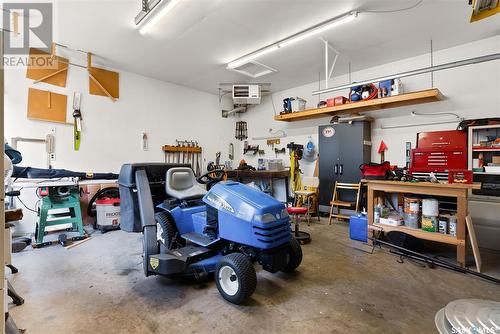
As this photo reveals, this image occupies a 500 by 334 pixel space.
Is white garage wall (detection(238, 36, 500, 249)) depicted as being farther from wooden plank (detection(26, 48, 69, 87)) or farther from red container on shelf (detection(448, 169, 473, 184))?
wooden plank (detection(26, 48, 69, 87))

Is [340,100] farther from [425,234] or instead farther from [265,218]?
[265,218]

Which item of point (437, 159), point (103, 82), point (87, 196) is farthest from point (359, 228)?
point (103, 82)

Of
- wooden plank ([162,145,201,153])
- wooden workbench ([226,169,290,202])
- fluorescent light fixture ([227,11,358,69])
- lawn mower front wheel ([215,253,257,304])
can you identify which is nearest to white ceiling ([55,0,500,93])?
fluorescent light fixture ([227,11,358,69])

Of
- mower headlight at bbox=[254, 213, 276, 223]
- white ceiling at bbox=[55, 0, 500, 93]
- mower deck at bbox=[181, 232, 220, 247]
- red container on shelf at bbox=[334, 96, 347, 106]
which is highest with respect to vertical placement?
white ceiling at bbox=[55, 0, 500, 93]

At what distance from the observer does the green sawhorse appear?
3285mm

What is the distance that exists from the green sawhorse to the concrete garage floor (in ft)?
1.45

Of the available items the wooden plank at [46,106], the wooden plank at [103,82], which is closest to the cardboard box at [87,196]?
the wooden plank at [46,106]

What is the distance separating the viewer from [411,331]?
1.66 metres

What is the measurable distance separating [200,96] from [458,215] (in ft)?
18.7

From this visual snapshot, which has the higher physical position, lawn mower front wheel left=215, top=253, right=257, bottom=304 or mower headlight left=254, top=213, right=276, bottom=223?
mower headlight left=254, top=213, right=276, bottom=223

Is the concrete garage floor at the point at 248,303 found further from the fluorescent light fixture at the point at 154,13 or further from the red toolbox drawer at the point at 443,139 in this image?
the fluorescent light fixture at the point at 154,13

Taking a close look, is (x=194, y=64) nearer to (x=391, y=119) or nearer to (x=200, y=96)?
(x=200, y=96)

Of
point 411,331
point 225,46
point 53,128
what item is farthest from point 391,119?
point 53,128

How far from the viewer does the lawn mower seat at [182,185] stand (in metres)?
2.69
